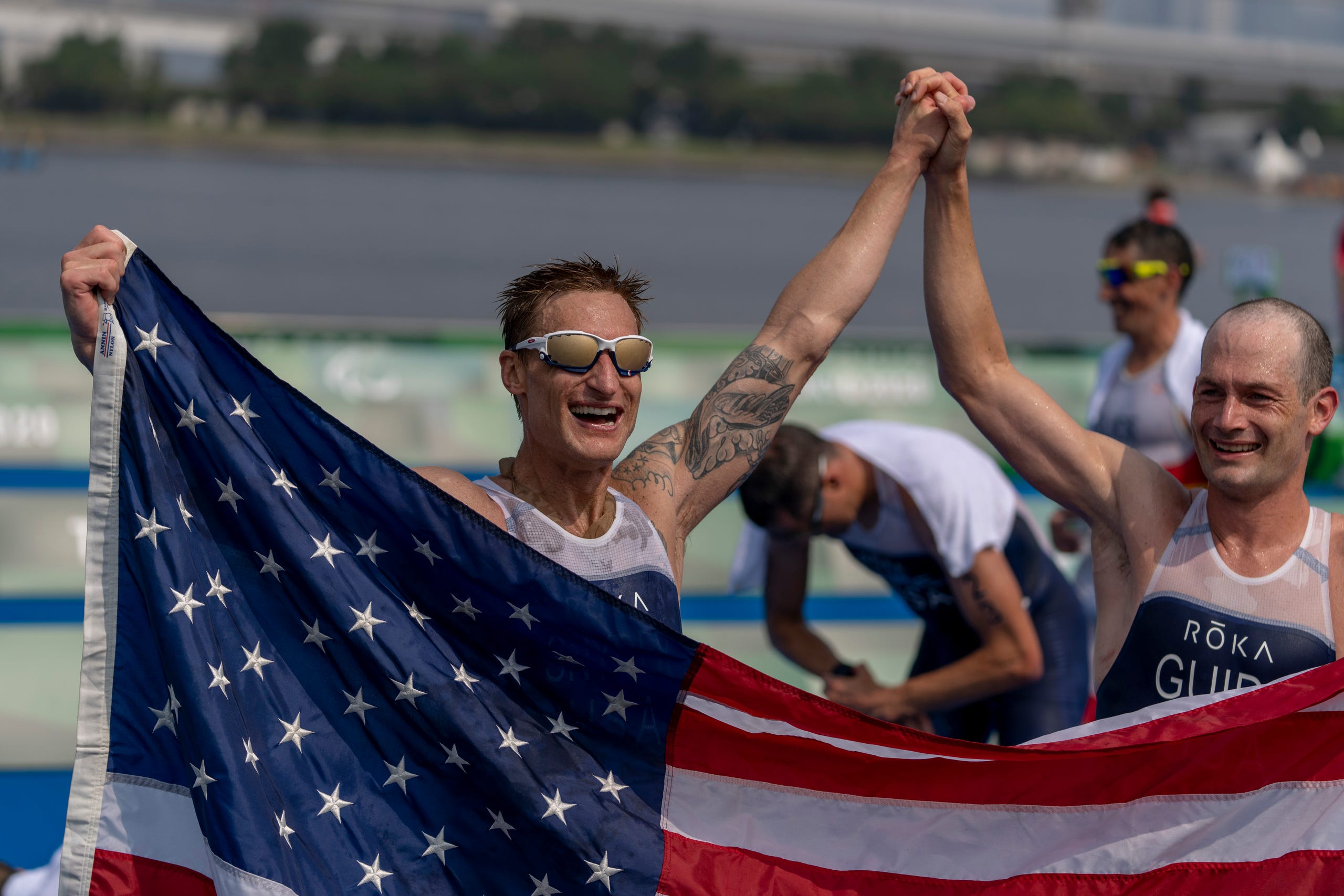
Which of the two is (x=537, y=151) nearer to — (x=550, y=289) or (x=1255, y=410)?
(x=550, y=289)

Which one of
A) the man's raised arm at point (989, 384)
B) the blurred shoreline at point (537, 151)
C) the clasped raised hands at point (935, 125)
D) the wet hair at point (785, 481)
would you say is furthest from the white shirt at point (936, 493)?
the blurred shoreline at point (537, 151)

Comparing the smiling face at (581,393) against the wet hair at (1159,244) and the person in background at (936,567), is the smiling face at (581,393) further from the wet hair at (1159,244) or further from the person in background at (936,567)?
the wet hair at (1159,244)

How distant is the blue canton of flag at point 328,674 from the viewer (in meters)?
2.54

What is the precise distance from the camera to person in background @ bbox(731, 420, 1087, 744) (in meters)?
4.25

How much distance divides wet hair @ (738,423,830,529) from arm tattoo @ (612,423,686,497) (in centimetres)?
109

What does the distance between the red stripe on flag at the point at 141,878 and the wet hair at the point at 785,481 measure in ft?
6.75

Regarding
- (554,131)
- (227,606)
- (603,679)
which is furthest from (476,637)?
(554,131)

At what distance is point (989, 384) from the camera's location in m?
2.92

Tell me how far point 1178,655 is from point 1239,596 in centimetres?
17

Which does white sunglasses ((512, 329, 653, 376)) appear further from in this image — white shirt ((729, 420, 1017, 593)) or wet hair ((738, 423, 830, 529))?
white shirt ((729, 420, 1017, 593))

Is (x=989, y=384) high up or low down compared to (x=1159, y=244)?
down

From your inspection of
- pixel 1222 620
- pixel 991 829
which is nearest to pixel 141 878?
pixel 991 829

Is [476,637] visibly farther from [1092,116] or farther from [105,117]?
[1092,116]

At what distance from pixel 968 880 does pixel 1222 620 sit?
0.73 metres
